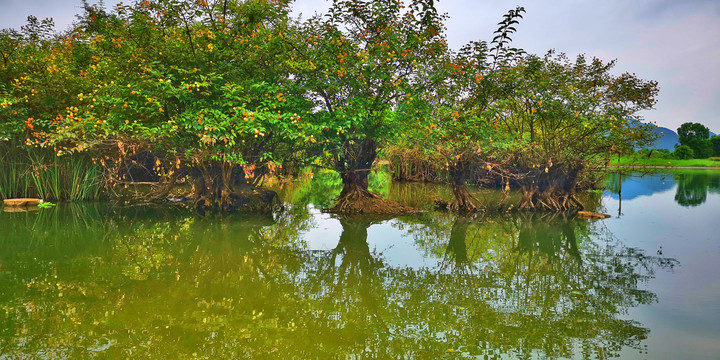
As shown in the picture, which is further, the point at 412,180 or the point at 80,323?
the point at 412,180

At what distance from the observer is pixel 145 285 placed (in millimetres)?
7852

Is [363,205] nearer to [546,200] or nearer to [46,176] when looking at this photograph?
[546,200]

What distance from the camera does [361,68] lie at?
14.4 metres

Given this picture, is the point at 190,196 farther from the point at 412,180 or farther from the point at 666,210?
the point at 666,210

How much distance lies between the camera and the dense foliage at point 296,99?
46.8 feet

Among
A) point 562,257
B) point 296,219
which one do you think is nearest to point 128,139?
point 296,219

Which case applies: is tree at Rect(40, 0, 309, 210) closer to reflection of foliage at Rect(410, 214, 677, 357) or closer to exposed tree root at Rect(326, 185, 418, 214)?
exposed tree root at Rect(326, 185, 418, 214)

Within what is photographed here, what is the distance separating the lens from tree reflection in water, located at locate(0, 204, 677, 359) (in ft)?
18.2

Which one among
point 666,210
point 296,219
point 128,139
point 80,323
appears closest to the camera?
point 80,323

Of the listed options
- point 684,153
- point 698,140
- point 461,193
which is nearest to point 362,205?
point 461,193

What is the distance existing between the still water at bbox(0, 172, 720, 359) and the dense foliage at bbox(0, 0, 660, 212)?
10.8 feet

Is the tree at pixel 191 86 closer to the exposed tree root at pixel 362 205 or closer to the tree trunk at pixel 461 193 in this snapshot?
the exposed tree root at pixel 362 205

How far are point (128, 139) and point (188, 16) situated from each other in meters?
4.90

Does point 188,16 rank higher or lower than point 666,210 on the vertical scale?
higher
